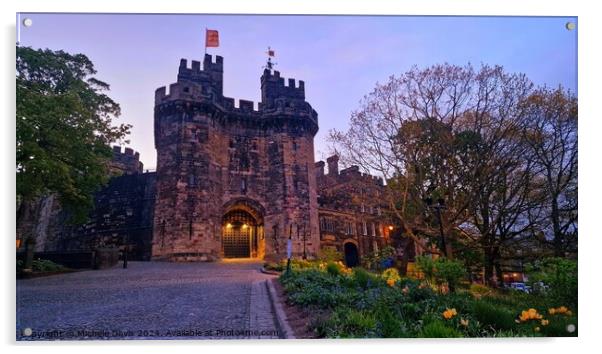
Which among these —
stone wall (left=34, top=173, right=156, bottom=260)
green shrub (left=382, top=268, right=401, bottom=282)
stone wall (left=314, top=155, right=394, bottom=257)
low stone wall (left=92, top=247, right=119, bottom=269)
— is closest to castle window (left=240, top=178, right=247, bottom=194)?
stone wall (left=314, top=155, right=394, bottom=257)

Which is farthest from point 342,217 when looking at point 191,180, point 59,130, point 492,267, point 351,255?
point 59,130

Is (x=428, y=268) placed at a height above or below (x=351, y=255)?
above

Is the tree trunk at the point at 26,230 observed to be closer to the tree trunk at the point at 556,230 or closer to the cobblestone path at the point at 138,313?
the cobblestone path at the point at 138,313

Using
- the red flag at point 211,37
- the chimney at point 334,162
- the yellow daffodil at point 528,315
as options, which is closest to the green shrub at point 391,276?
the yellow daffodil at point 528,315

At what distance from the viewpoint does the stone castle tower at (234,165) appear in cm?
2005

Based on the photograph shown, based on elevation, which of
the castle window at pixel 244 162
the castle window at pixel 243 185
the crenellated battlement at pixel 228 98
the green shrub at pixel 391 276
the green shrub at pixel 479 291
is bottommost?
the green shrub at pixel 479 291

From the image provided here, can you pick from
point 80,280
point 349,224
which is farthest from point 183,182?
point 349,224

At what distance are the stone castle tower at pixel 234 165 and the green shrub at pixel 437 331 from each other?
15043 millimetres

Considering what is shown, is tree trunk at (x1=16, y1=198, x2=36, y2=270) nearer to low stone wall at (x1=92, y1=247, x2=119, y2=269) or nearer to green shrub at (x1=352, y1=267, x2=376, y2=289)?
low stone wall at (x1=92, y1=247, x2=119, y2=269)

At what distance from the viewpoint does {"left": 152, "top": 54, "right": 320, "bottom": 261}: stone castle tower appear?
2005 centimetres

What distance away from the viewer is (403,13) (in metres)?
7.14

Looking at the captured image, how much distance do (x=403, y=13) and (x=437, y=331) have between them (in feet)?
16.7

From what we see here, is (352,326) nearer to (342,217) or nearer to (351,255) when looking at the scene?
(342,217)

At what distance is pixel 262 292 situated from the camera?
8711 mm
